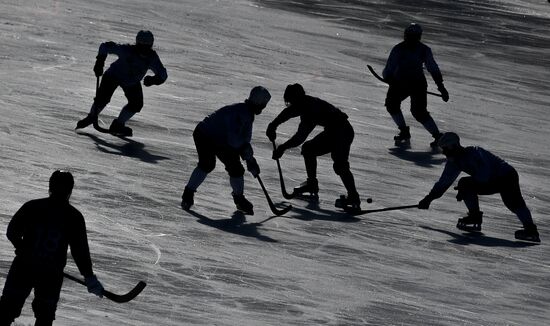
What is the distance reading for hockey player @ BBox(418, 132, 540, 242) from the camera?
41.8 ft

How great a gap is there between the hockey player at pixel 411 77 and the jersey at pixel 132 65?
121 inches

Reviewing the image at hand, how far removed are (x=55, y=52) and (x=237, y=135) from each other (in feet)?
33.2

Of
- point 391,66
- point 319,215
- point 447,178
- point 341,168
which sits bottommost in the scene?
point 319,215

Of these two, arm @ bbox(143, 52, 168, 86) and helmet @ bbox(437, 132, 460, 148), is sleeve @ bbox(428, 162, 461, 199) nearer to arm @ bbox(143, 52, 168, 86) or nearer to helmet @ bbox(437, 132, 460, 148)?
helmet @ bbox(437, 132, 460, 148)

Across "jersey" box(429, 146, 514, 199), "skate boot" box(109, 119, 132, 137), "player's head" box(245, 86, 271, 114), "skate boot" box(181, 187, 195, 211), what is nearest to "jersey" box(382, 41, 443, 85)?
"skate boot" box(109, 119, 132, 137)

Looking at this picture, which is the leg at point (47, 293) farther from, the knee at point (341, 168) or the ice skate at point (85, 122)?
the ice skate at point (85, 122)

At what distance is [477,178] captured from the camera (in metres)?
12.9

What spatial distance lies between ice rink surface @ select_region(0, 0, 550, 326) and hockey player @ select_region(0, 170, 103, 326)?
1.01 m

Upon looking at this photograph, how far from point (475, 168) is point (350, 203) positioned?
1.49m

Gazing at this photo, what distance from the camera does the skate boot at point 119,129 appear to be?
1633 cm

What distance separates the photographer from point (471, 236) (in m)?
13.5

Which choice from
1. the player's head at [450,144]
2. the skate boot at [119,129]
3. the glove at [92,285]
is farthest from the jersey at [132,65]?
the glove at [92,285]

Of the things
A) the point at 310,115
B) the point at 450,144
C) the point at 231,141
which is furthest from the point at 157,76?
the point at 450,144

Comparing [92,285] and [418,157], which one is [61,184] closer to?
[92,285]
